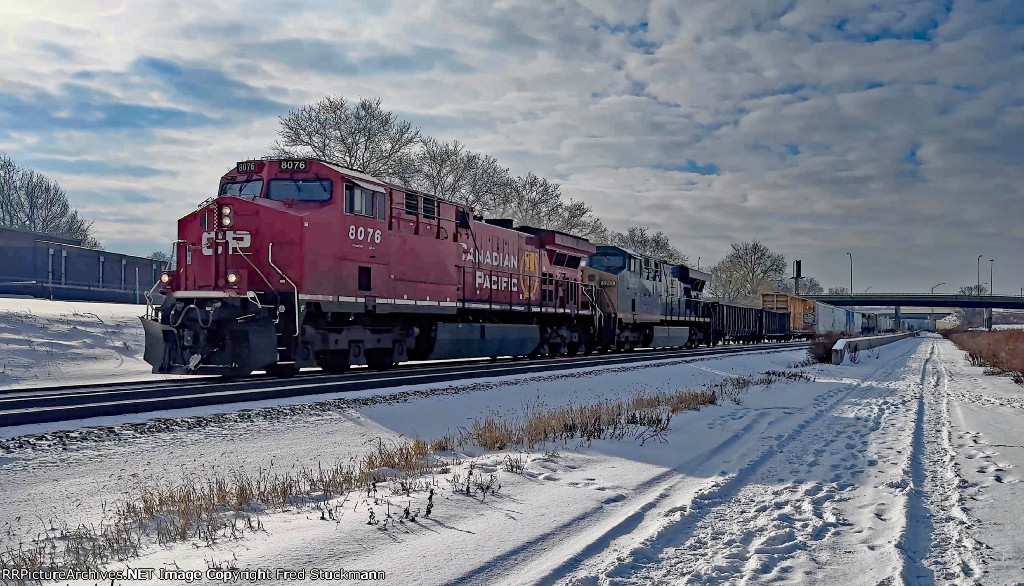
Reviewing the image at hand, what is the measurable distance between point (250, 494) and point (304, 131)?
37719mm

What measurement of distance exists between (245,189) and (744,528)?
39.8 feet

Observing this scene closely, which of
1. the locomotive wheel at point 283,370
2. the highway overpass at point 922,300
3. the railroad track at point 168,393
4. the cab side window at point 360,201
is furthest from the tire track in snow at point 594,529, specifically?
the highway overpass at point 922,300

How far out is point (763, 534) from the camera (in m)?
4.86

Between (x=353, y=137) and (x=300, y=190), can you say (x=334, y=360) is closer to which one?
(x=300, y=190)

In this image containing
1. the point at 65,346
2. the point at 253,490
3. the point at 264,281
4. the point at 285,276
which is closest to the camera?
the point at 253,490

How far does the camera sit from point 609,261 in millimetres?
28344

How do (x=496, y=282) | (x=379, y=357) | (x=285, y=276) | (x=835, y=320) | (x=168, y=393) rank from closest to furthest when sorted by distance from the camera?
(x=168, y=393)
(x=285, y=276)
(x=379, y=357)
(x=496, y=282)
(x=835, y=320)

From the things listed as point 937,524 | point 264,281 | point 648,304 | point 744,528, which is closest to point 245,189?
point 264,281

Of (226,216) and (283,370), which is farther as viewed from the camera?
(283,370)

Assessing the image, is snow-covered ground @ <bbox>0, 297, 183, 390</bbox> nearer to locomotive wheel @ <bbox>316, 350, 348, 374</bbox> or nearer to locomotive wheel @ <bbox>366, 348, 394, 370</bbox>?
locomotive wheel @ <bbox>316, 350, 348, 374</bbox>

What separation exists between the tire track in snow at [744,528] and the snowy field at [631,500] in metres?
0.02

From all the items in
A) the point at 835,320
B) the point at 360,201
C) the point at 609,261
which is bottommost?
the point at 835,320

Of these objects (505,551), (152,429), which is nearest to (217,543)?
(505,551)

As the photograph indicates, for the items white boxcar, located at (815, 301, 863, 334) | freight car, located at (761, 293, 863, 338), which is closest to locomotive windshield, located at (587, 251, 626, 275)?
white boxcar, located at (815, 301, 863, 334)
